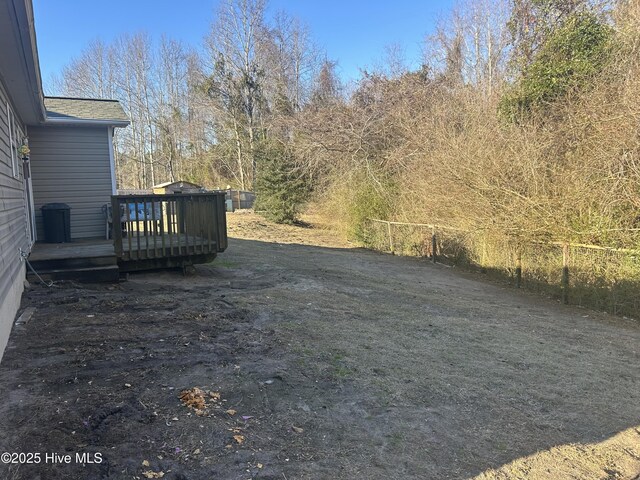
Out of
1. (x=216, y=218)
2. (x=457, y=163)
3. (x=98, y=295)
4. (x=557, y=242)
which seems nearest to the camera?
(x=98, y=295)

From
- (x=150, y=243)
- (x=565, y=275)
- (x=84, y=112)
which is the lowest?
(x=565, y=275)

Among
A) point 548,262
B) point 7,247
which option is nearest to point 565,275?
point 548,262

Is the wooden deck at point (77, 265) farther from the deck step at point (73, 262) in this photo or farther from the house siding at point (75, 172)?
the house siding at point (75, 172)

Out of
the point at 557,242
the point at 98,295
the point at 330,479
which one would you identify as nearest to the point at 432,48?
the point at 557,242

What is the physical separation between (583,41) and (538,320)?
814 cm

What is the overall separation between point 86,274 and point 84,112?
5192 millimetres

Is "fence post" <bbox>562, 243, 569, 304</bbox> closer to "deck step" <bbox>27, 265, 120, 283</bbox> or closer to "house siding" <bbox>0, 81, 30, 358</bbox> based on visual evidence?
"deck step" <bbox>27, 265, 120, 283</bbox>

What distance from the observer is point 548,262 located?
8.75m

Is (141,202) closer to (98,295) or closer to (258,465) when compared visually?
(98,295)

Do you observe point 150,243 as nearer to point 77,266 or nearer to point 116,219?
point 116,219

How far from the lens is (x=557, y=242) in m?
8.37

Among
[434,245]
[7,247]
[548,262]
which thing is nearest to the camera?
[7,247]

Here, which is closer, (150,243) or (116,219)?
(116,219)

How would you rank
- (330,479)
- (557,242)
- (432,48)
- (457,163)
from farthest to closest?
(432,48), (457,163), (557,242), (330,479)
